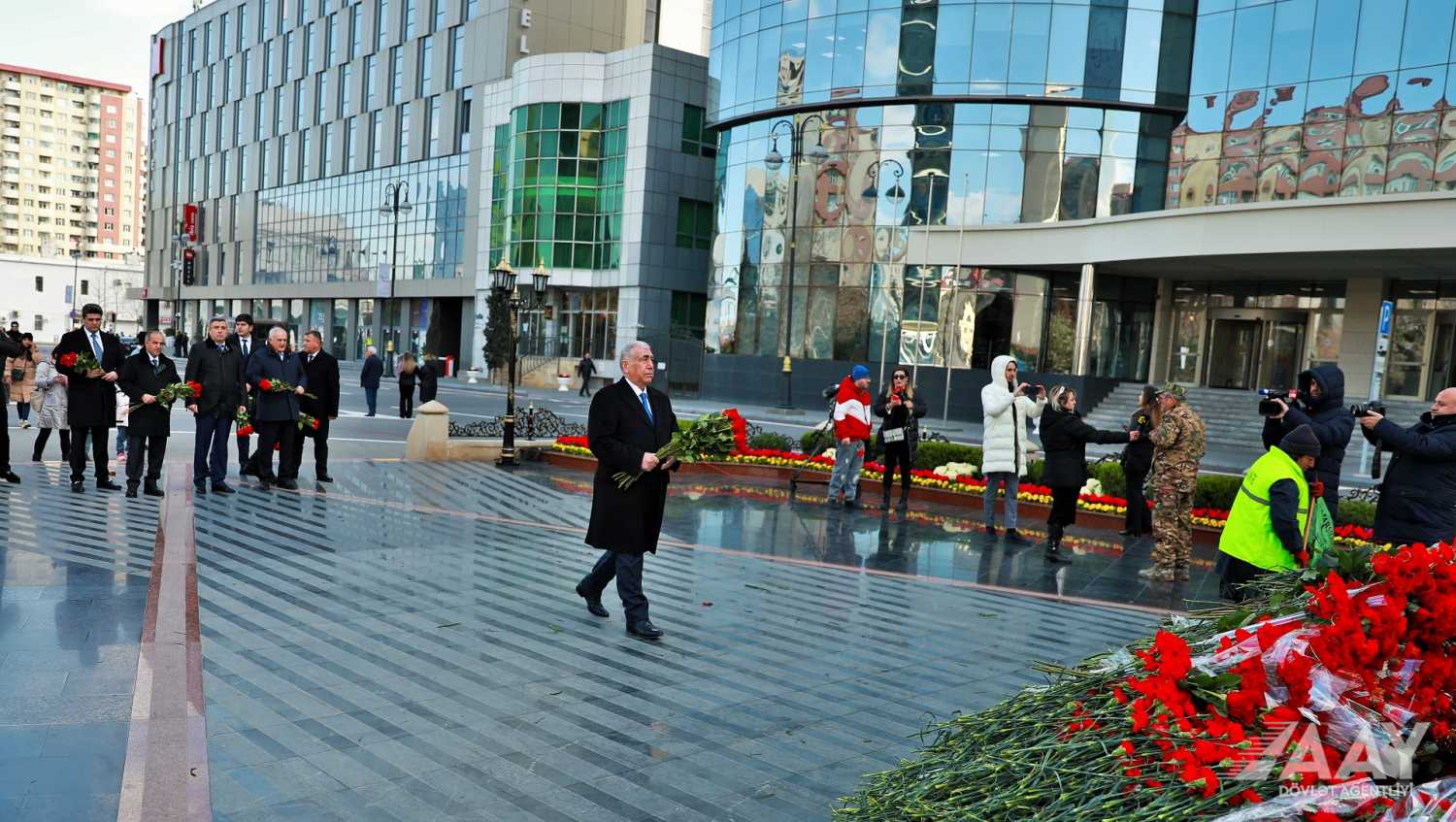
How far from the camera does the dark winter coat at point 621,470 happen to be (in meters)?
6.77

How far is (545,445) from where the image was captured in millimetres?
17828

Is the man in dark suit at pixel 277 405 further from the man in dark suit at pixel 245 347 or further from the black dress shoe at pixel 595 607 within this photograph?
the black dress shoe at pixel 595 607

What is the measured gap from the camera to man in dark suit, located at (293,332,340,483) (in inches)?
532

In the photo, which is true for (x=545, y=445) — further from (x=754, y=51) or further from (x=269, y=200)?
(x=269, y=200)

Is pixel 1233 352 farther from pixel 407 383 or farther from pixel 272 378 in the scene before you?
pixel 272 378

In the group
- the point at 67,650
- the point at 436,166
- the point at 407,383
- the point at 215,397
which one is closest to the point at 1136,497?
the point at 67,650

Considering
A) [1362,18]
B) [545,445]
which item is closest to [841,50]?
[1362,18]

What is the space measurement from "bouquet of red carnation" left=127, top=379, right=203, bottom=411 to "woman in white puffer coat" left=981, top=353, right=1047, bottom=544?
895cm

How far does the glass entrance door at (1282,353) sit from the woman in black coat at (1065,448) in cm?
2645

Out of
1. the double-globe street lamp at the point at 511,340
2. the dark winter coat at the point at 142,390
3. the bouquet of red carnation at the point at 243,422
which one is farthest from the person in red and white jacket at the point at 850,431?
the dark winter coat at the point at 142,390

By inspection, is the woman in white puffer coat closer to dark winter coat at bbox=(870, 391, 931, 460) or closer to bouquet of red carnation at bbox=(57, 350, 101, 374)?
dark winter coat at bbox=(870, 391, 931, 460)

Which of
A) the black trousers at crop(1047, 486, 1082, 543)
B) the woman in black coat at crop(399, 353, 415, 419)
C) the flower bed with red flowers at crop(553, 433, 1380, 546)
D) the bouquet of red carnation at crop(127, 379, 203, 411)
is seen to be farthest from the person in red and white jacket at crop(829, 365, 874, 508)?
the woman in black coat at crop(399, 353, 415, 419)

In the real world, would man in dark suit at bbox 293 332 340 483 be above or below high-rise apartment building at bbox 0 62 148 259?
below

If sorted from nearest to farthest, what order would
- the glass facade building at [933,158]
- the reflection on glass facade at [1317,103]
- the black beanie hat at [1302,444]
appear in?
the black beanie hat at [1302,444], the reflection on glass facade at [1317,103], the glass facade building at [933,158]
